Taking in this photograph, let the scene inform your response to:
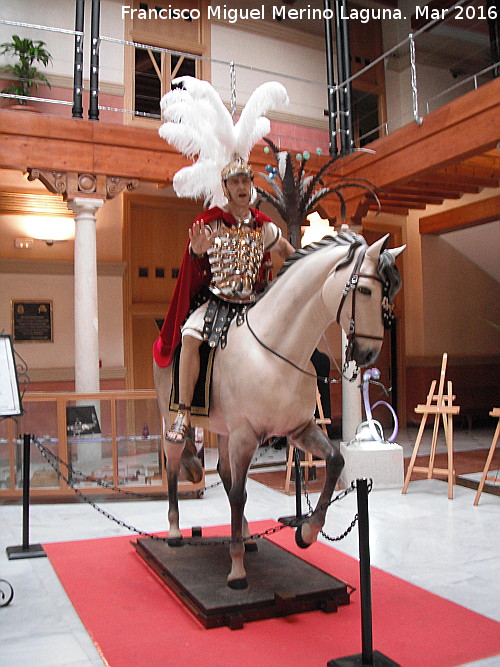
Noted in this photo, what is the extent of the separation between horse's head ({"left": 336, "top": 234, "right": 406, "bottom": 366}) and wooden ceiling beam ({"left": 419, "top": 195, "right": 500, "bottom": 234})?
24.4ft

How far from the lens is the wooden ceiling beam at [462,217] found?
9523mm

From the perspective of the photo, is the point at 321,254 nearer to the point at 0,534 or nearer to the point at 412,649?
the point at 412,649

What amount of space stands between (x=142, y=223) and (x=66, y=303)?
5.95 feet

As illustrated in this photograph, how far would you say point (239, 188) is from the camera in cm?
339

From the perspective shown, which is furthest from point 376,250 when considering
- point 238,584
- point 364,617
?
point 238,584

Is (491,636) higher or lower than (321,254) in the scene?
lower

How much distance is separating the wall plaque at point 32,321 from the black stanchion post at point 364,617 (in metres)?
7.07

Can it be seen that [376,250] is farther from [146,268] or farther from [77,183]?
[146,268]

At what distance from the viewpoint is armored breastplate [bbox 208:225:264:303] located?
3.44 metres

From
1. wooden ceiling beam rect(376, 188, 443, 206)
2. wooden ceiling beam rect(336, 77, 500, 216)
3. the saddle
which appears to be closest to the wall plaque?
wooden ceiling beam rect(336, 77, 500, 216)

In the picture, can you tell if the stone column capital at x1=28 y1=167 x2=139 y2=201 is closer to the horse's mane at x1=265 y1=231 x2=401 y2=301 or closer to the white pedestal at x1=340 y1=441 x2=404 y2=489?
the white pedestal at x1=340 y1=441 x2=404 y2=489

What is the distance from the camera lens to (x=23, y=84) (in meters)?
8.09

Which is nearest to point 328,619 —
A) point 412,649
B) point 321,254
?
point 412,649

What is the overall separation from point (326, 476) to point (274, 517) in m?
2.24
